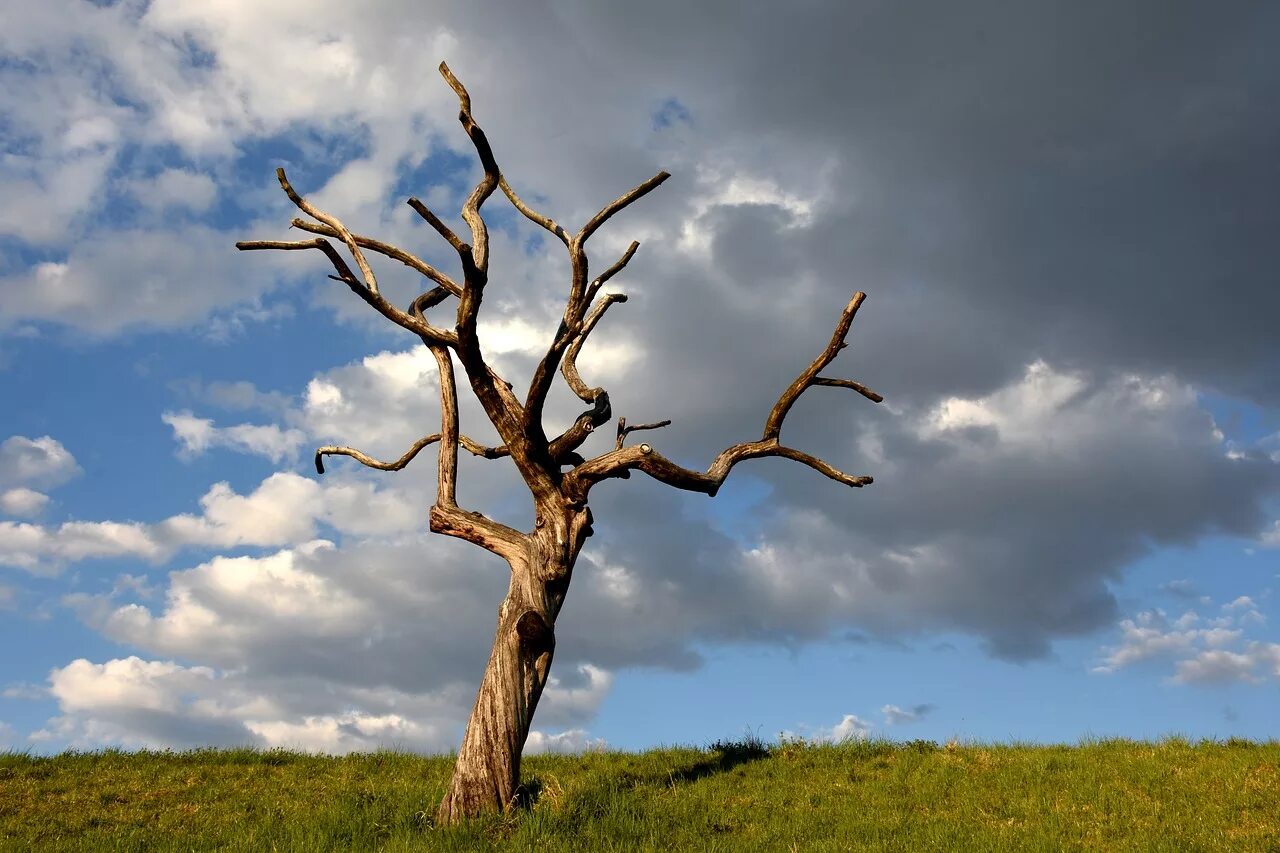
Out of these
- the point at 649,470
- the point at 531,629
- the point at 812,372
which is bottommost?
the point at 531,629

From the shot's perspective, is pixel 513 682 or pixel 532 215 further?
pixel 532 215

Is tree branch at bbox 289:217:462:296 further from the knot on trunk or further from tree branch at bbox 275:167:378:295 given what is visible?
the knot on trunk

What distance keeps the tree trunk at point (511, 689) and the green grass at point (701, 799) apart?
53 cm

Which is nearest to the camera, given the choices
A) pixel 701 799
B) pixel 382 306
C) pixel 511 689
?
pixel 511 689

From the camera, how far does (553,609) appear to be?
14.7m

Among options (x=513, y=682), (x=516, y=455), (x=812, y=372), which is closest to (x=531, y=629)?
(x=513, y=682)

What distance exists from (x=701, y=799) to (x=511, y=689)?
3.48 m

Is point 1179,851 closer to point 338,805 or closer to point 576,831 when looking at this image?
point 576,831

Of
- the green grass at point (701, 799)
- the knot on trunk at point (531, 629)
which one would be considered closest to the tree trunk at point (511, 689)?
the knot on trunk at point (531, 629)

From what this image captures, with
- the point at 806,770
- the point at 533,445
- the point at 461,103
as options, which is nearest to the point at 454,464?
the point at 533,445

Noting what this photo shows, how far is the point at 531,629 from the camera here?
556 inches

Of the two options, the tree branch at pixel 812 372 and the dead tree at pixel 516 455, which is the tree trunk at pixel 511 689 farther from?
the tree branch at pixel 812 372

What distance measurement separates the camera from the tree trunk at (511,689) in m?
13.6

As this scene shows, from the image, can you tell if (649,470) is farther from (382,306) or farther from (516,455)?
(382,306)
